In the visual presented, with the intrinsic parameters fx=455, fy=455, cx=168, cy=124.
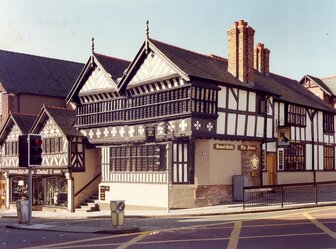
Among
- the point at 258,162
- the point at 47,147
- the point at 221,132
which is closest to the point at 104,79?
the point at 47,147

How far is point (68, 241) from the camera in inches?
535

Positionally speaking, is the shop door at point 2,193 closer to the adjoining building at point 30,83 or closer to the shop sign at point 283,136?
the adjoining building at point 30,83

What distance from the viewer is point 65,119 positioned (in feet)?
103

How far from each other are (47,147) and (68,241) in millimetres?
18616

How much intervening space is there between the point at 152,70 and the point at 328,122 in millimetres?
16858

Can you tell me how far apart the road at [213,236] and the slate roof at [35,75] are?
73.2ft

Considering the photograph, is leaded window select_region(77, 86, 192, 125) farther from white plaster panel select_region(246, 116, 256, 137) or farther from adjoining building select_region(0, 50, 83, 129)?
adjoining building select_region(0, 50, 83, 129)

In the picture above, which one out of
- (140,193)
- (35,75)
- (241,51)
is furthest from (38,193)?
(241,51)

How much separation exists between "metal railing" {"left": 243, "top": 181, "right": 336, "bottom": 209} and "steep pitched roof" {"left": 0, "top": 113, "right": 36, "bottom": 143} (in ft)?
56.7

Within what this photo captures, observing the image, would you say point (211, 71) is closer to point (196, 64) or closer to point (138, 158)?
point (196, 64)

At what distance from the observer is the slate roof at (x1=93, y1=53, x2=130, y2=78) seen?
2902 cm

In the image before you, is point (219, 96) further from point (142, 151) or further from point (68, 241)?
point (68, 241)

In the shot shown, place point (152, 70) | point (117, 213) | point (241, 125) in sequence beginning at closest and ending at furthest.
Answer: point (117, 213) < point (152, 70) < point (241, 125)

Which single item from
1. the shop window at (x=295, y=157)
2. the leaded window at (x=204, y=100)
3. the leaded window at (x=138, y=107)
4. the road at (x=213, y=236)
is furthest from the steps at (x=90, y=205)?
the shop window at (x=295, y=157)
